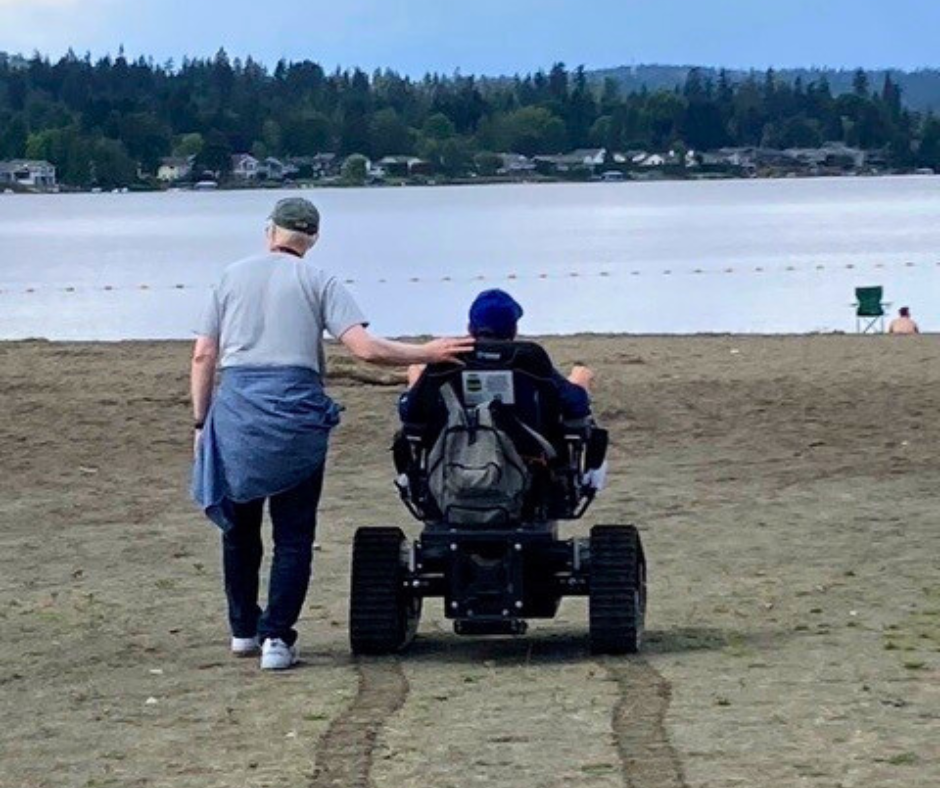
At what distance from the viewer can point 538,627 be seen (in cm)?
1105

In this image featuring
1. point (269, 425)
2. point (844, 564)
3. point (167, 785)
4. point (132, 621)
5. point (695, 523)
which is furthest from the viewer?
point (695, 523)

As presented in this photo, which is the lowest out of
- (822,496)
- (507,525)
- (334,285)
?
(822,496)

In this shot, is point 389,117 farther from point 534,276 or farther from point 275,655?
point 275,655

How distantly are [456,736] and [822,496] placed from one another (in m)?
7.13

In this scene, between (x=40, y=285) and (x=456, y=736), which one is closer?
(x=456, y=736)

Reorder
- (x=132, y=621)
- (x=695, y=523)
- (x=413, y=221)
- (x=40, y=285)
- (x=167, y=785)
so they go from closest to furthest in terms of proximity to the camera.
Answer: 1. (x=167, y=785)
2. (x=132, y=621)
3. (x=695, y=523)
4. (x=40, y=285)
5. (x=413, y=221)

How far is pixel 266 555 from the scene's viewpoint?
13508 millimetres

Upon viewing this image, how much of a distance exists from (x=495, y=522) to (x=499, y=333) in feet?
2.12

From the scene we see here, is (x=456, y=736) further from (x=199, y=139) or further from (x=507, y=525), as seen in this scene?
(x=199, y=139)

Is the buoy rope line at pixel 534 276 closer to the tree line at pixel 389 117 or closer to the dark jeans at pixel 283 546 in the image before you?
the dark jeans at pixel 283 546

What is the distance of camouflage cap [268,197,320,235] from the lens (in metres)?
9.92

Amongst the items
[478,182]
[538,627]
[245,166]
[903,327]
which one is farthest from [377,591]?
[478,182]

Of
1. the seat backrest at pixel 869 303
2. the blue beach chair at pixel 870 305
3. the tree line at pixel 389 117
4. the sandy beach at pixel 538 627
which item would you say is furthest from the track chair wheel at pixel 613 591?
the tree line at pixel 389 117

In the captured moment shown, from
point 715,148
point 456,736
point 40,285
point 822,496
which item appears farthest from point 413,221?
point 456,736
